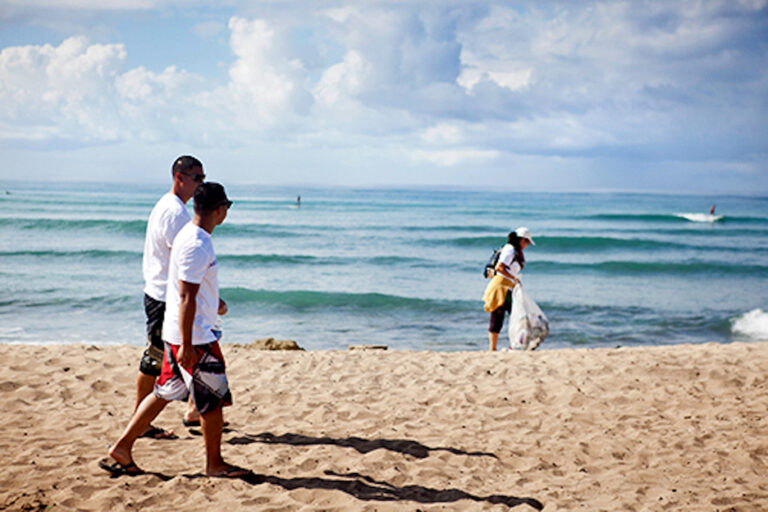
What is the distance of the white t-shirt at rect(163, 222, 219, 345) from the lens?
318 centimetres

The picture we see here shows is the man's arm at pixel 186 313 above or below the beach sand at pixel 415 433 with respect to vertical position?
above

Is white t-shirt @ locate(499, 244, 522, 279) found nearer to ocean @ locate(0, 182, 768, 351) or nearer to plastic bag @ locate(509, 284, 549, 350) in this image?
plastic bag @ locate(509, 284, 549, 350)

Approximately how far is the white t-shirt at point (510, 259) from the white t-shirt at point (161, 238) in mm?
5004

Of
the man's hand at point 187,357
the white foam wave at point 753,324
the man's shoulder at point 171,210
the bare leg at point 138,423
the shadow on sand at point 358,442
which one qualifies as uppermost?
the man's shoulder at point 171,210

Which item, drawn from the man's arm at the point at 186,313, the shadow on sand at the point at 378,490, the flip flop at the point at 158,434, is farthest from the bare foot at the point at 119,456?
the man's arm at the point at 186,313

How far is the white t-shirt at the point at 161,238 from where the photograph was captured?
3.77 m

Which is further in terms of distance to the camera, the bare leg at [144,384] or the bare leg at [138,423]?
the bare leg at [144,384]

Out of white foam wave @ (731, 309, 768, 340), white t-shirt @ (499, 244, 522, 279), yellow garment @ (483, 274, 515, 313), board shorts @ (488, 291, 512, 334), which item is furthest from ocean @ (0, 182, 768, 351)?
white t-shirt @ (499, 244, 522, 279)

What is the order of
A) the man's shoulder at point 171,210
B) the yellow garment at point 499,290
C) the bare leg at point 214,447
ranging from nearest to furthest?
the bare leg at point 214,447 < the man's shoulder at point 171,210 < the yellow garment at point 499,290

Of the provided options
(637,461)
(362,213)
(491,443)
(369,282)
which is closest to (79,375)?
(491,443)

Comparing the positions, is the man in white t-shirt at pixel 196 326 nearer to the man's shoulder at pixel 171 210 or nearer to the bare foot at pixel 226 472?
the bare foot at pixel 226 472

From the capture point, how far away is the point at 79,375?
590 centimetres

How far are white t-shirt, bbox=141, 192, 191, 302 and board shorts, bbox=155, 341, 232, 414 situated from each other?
0.59 meters

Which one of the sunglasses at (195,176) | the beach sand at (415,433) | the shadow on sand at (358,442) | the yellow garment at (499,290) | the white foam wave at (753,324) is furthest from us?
the white foam wave at (753,324)
